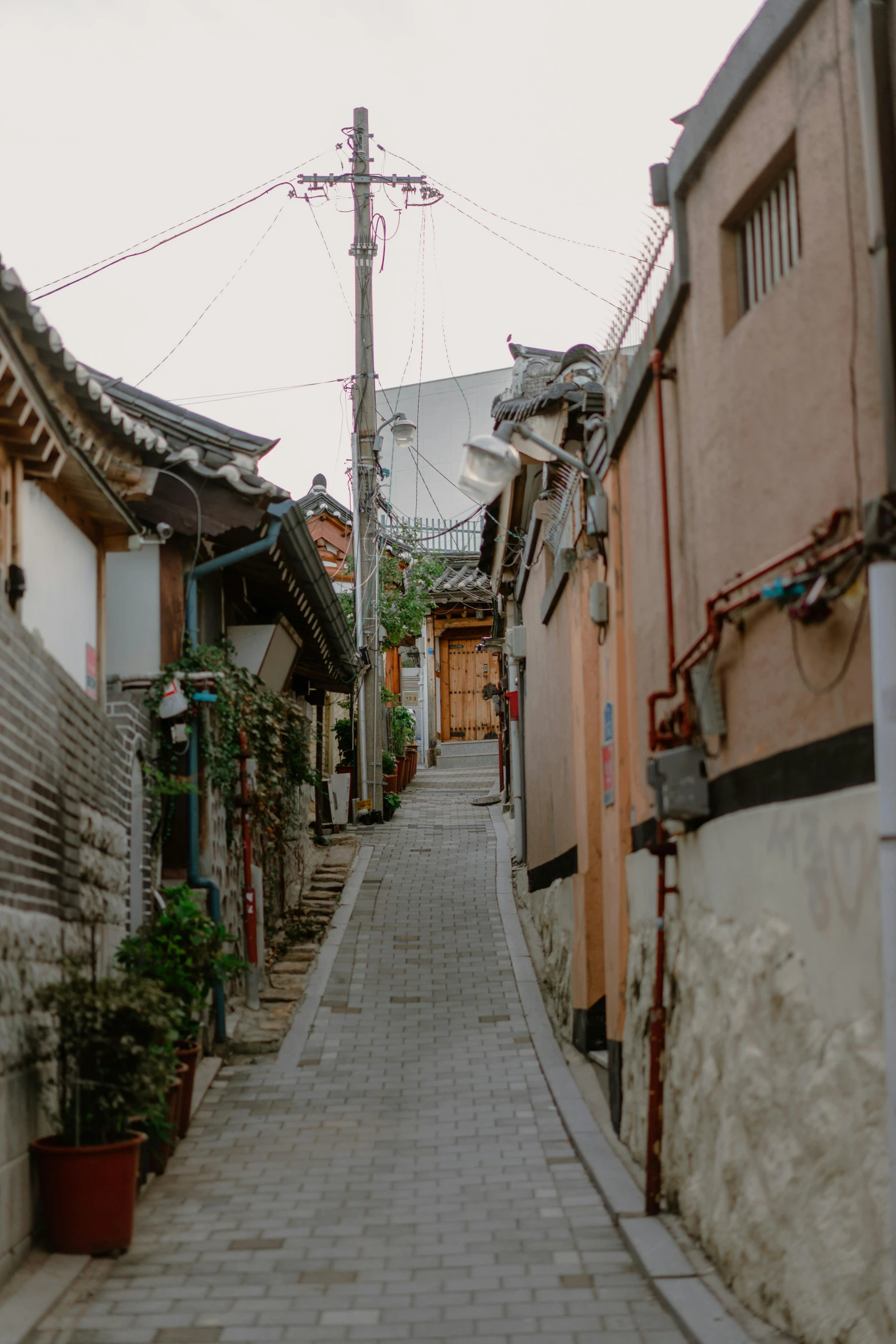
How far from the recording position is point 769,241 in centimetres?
536

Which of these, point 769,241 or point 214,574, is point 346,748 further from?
point 769,241

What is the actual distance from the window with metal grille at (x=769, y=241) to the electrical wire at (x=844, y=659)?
1426mm

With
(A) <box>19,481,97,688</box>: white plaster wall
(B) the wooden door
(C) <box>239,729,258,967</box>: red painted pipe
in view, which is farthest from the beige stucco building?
(B) the wooden door

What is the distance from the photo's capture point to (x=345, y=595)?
2519 cm

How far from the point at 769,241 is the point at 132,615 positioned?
6.63 m

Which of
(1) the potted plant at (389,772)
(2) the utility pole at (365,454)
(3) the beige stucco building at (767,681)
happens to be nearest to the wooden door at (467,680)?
(1) the potted plant at (389,772)

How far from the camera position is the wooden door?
32.8 metres

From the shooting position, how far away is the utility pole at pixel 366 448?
21.4 m

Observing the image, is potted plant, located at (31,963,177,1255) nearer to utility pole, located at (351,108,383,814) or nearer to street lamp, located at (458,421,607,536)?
street lamp, located at (458,421,607,536)

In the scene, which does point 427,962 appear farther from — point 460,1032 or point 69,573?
point 69,573

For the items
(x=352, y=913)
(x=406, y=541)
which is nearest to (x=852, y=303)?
(x=352, y=913)

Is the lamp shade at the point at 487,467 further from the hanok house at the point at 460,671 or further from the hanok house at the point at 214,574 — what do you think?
the hanok house at the point at 460,671

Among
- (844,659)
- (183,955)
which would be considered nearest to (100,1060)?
(183,955)

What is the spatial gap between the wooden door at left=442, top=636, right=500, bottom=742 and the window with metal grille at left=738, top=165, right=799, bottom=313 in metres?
27.1
